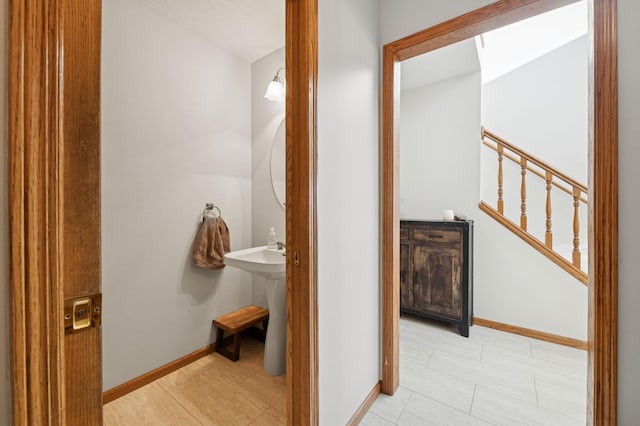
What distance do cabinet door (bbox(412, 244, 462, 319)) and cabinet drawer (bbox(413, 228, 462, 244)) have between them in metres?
0.07

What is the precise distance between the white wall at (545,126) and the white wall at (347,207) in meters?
2.50

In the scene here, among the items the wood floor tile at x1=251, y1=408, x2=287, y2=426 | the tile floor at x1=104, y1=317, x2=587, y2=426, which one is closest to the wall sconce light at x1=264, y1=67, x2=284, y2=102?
the tile floor at x1=104, y1=317, x2=587, y2=426

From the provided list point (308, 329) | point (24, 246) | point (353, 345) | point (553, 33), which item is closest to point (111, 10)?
point (24, 246)

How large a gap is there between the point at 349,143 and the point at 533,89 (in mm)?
3420

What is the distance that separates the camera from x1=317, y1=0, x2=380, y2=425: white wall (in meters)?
1.19

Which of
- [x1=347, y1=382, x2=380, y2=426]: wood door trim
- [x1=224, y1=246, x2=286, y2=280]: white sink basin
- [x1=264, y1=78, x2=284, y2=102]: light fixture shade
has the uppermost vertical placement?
[x1=264, y1=78, x2=284, y2=102]: light fixture shade

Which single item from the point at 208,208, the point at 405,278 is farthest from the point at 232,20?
the point at 405,278

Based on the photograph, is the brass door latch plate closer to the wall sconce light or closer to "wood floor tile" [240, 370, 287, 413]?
"wood floor tile" [240, 370, 287, 413]

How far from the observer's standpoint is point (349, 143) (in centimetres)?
136

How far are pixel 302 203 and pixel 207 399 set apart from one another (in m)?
1.41

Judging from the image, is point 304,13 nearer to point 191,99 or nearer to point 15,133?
point 15,133

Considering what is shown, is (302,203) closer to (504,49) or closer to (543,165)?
(543,165)

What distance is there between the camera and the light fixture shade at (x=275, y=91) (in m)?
2.09

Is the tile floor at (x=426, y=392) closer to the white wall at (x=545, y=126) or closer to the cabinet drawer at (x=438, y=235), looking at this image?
the cabinet drawer at (x=438, y=235)
